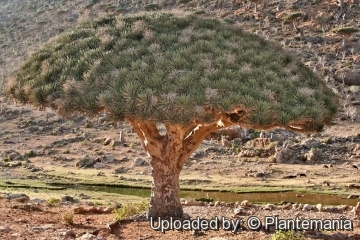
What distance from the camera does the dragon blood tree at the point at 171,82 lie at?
348 inches

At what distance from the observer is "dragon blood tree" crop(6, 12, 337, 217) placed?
8.84 m

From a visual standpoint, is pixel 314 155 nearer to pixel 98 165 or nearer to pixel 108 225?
pixel 98 165

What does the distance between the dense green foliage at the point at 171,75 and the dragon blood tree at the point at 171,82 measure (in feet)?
0.07

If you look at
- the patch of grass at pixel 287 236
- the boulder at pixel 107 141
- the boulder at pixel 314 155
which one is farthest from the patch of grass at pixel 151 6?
the patch of grass at pixel 287 236

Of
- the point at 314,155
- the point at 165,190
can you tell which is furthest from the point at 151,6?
the point at 165,190

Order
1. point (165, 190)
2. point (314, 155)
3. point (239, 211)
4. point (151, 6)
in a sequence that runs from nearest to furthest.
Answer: point (165, 190)
point (239, 211)
point (314, 155)
point (151, 6)

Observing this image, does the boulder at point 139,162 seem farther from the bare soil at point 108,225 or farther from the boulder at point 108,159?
the bare soil at point 108,225

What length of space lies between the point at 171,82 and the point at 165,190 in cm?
317

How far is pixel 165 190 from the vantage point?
11.3 metres

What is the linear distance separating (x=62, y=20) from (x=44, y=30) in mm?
3231

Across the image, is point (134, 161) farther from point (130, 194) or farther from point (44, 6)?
point (44, 6)

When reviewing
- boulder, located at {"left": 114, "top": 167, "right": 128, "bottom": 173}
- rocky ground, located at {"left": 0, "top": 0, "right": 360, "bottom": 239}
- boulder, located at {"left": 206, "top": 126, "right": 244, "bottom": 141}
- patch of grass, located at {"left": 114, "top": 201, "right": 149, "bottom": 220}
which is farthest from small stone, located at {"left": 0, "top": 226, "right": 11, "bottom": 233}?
boulder, located at {"left": 206, "top": 126, "right": 244, "bottom": 141}

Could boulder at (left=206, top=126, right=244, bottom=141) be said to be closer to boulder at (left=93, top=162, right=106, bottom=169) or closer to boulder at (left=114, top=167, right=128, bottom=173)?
boulder at (left=114, top=167, right=128, bottom=173)

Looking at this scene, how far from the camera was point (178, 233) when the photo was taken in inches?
403
